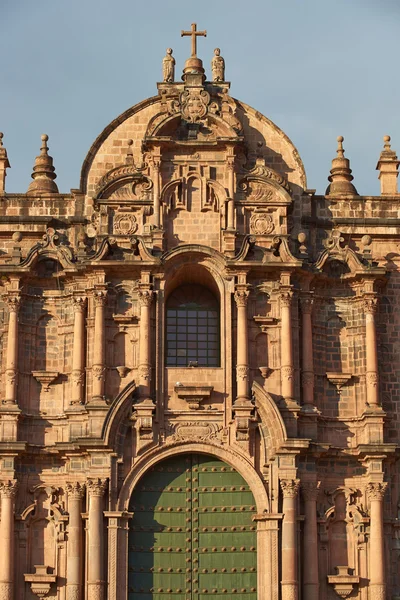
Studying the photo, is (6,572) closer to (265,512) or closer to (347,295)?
(265,512)

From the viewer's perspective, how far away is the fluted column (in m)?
45.8

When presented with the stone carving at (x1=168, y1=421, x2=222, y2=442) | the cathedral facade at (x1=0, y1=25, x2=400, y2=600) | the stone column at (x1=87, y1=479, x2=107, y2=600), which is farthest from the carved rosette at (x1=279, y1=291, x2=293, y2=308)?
the stone column at (x1=87, y1=479, x2=107, y2=600)

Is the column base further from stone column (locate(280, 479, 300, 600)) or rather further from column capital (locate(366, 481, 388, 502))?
column capital (locate(366, 481, 388, 502))

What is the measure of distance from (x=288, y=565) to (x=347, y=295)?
7923mm

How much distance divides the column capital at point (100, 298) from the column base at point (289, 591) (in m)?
8.78

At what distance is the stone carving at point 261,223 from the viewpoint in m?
47.6

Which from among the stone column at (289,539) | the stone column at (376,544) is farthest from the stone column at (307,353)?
the stone column at (376,544)

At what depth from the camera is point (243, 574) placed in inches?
1777

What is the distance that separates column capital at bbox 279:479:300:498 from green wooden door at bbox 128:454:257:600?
111 cm

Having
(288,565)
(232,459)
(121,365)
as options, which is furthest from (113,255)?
(288,565)

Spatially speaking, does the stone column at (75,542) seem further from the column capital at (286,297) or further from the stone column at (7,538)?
the column capital at (286,297)

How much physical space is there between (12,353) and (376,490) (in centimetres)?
1018

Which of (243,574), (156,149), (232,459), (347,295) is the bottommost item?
(243,574)

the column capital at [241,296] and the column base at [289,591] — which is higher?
the column capital at [241,296]
